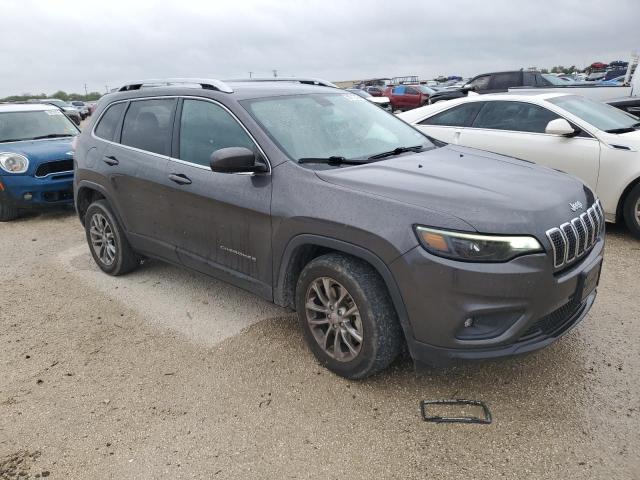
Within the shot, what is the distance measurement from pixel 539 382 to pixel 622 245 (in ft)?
9.89

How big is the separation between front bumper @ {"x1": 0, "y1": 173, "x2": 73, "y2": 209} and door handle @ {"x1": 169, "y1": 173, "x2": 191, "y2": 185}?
14.3ft

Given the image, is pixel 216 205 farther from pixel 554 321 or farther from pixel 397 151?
pixel 554 321

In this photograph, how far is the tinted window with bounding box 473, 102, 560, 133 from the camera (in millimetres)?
6000

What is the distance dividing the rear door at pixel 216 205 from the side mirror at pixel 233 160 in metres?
0.15

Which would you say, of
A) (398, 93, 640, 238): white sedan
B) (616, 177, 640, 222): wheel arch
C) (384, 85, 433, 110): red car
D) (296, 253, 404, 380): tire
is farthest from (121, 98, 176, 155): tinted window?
(384, 85, 433, 110): red car

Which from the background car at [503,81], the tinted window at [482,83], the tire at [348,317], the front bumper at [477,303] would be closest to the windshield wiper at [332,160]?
the tire at [348,317]

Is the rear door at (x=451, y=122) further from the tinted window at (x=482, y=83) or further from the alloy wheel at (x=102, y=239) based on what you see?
the tinted window at (x=482, y=83)

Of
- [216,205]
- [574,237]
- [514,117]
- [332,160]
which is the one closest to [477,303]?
[574,237]

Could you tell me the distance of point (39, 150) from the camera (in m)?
7.32

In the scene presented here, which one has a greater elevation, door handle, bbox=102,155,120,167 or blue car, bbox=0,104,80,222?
door handle, bbox=102,155,120,167

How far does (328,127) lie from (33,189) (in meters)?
5.44

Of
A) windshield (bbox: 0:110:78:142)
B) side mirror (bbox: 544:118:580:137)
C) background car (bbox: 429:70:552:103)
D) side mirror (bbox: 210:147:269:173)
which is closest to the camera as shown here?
side mirror (bbox: 210:147:269:173)

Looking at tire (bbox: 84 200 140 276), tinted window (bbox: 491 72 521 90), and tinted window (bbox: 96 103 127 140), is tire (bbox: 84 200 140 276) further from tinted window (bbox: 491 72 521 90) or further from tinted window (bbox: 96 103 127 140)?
tinted window (bbox: 491 72 521 90)

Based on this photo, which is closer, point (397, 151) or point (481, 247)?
point (481, 247)
